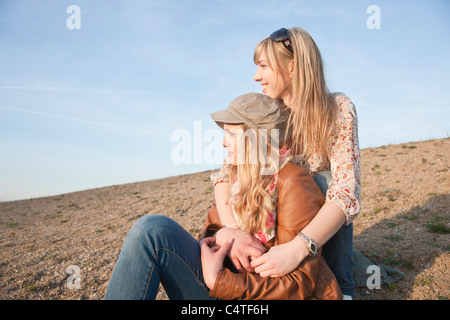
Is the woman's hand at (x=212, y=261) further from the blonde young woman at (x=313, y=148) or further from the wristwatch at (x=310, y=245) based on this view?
the wristwatch at (x=310, y=245)

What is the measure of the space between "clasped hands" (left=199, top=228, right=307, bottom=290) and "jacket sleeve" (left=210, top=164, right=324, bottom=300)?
2.0 inches

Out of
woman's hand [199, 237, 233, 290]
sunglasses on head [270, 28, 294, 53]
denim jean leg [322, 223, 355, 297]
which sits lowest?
denim jean leg [322, 223, 355, 297]

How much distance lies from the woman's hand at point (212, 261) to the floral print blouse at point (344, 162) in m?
0.77

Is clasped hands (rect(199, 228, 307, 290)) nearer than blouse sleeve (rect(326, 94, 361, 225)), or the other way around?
clasped hands (rect(199, 228, 307, 290))

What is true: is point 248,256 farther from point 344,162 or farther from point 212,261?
point 344,162

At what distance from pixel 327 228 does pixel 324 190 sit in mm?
432

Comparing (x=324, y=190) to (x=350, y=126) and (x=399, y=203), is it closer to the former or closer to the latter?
(x=350, y=126)

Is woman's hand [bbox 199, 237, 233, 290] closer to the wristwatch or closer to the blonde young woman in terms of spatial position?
the blonde young woman

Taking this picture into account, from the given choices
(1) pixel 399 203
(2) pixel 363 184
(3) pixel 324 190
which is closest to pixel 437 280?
(3) pixel 324 190

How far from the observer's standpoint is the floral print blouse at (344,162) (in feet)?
6.84

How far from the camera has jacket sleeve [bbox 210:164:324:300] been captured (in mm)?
1781

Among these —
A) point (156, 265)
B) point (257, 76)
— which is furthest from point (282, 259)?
point (257, 76)

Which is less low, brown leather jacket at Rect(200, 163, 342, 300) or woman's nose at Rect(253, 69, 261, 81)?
woman's nose at Rect(253, 69, 261, 81)

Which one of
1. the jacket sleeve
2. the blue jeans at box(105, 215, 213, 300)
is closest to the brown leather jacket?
the jacket sleeve
